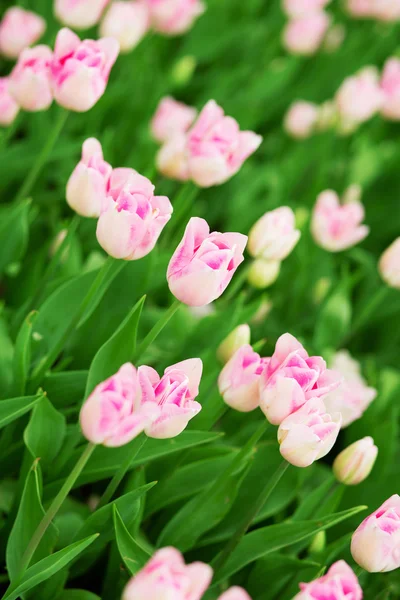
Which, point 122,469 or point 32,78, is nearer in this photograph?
point 122,469

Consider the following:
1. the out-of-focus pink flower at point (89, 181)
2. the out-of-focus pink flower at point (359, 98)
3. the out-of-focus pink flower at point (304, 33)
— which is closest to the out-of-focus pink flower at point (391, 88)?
the out-of-focus pink flower at point (359, 98)

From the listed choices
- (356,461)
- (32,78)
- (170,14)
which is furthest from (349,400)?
(170,14)

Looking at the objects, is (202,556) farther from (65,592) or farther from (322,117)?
(322,117)

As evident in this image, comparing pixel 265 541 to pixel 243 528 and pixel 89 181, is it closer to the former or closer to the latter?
pixel 243 528

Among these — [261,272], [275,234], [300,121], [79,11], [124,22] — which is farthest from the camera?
[300,121]

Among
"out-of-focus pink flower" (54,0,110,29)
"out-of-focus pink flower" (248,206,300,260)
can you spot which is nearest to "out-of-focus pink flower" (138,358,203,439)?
"out-of-focus pink flower" (248,206,300,260)

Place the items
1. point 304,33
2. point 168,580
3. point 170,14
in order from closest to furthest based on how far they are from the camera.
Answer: point 168,580
point 170,14
point 304,33
